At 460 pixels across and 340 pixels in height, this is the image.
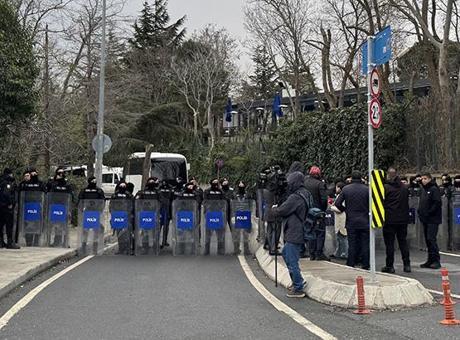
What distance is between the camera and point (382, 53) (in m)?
8.65

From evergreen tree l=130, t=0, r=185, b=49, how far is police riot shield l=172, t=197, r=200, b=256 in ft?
134

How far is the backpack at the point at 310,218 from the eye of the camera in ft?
30.5

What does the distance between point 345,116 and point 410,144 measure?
14.6ft

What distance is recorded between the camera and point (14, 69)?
44.7 ft

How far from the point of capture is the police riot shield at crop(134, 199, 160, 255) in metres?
14.3

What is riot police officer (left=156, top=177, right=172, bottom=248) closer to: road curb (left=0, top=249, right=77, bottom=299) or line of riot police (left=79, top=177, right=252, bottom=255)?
line of riot police (left=79, top=177, right=252, bottom=255)

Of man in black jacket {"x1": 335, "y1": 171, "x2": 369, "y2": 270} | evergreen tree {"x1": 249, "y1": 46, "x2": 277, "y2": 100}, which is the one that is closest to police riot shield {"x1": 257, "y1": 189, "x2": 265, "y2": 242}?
man in black jacket {"x1": 335, "y1": 171, "x2": 369, "y2": 270}

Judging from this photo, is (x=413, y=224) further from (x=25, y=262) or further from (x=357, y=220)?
(x=25, y=262)

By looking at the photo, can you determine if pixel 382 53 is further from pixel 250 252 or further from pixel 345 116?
pixel 345 116

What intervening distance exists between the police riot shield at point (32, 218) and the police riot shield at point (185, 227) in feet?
10.7

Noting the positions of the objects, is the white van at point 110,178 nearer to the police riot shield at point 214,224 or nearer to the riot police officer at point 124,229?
the riot police officer at point 124,229

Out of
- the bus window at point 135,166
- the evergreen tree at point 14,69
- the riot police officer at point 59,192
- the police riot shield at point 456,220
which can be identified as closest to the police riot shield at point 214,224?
the riot police officer at point 59,192

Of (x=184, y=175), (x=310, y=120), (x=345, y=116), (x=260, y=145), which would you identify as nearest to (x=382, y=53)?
(x=345, y=116)

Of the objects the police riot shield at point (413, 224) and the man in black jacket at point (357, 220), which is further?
the police riot shield at point (413, 224)
